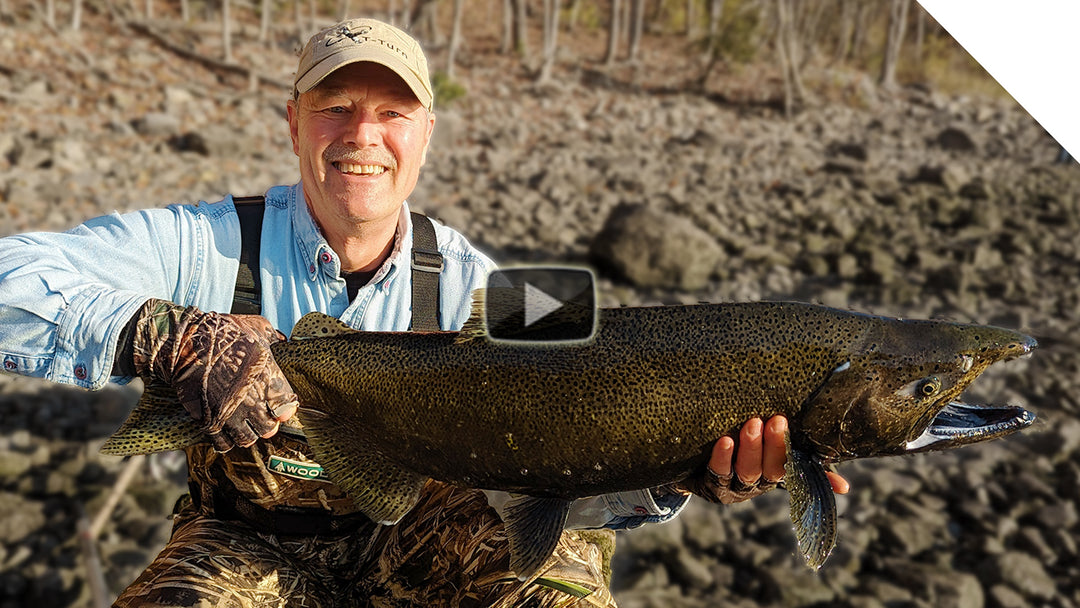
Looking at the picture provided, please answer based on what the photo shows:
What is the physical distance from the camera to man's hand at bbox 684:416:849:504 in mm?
2451

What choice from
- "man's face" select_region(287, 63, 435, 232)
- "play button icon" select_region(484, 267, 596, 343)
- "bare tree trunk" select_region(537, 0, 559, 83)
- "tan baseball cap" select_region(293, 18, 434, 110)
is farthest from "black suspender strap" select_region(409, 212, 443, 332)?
"bare tree trunk" select_region(537, 0, 559, 83)

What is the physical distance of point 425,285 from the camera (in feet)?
11.4

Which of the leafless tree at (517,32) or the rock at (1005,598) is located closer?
the rock at (1005,598)

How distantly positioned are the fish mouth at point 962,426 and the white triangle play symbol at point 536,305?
107cm

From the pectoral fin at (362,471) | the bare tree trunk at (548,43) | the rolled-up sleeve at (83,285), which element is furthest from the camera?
the bare tree trunk at (548,43)

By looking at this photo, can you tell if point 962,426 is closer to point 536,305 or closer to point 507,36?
point 536,305

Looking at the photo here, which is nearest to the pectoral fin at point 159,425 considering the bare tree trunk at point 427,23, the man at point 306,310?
the man at point 306,310

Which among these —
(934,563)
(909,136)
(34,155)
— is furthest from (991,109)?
(34,155)

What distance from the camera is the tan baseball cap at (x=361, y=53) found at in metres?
3.15

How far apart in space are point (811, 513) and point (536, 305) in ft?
3.15

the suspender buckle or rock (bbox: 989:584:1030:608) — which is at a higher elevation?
the suspender buckle

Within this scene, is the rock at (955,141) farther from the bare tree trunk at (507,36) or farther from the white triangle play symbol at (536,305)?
the white triangle play symbol at (536,305)

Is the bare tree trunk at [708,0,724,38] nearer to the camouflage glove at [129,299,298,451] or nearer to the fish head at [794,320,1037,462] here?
the fish head at [794,320,1037,462]

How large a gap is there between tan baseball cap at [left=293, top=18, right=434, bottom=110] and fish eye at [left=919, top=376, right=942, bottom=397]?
2013 mm
